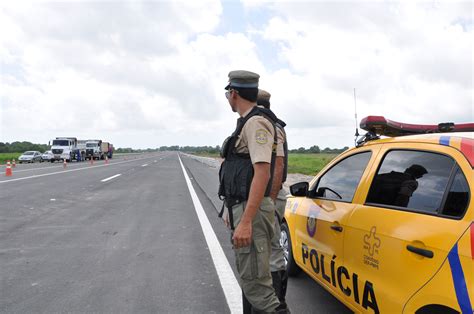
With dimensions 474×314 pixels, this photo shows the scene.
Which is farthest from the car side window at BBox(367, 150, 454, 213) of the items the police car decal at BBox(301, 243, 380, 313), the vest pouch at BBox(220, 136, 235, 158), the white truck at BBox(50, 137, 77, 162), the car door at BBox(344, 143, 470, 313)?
the white truck at BBox(50, 137, 77, 162)

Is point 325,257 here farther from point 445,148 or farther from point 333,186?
point 445,148

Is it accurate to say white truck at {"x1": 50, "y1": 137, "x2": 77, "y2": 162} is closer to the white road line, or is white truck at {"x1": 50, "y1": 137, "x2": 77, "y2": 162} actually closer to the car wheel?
the white road line

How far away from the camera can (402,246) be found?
7.78 ft

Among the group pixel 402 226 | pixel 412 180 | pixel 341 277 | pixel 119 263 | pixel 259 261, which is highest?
pixel 412 180

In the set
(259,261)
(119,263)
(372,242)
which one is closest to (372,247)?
(372,242)

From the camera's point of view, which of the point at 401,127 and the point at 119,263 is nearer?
the point at 401,127

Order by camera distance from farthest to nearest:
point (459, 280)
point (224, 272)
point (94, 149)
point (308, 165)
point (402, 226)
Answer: point (94, 149), point (308, 165), point (224, 272), point (402, 226), point (459, 280)

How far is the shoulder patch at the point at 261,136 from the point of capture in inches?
98.8

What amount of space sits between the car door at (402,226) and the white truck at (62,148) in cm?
4316

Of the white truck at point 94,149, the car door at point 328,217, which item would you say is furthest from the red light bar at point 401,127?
the white truck at point 94,149

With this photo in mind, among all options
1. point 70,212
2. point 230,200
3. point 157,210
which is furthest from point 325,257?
point 70,212

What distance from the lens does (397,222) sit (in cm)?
251

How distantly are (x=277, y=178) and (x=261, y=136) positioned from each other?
637 mm

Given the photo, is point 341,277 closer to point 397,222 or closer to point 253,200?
point 397,222
